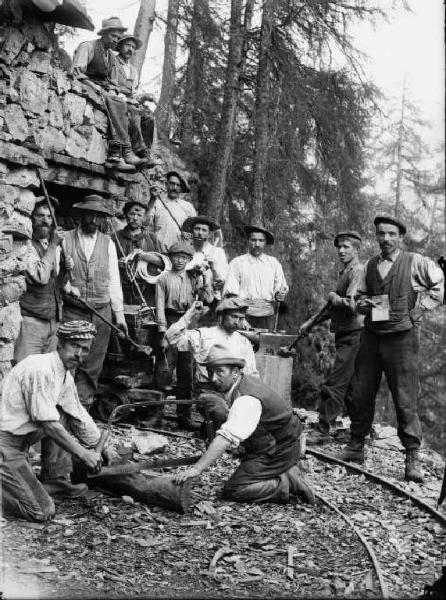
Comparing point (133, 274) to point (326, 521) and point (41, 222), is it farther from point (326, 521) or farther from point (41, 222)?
point (326, 521)

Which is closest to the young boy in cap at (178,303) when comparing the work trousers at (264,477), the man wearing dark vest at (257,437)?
the man wearing dark vest at (257,437)

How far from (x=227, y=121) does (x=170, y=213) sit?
3531 millimetres

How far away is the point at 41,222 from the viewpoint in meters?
7.30

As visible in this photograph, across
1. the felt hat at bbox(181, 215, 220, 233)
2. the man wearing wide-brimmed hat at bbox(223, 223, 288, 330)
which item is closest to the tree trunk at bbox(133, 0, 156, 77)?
the felt hat at bbox(181, 215, 220, 233)

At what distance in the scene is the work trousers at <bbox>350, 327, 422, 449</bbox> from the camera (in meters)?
7.18

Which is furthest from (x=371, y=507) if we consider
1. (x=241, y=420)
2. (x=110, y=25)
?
(x=110, y=25)

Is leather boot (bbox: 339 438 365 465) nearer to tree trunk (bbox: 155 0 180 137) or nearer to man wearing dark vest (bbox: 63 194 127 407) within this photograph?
man wearing dark vest (bbox: 63 194 127 407)

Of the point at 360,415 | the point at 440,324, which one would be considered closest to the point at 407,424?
the point at 360,415

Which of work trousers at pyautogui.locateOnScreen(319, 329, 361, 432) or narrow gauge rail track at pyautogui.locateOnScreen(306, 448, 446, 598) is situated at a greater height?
work trousers at pyautogui.locateOnScreen(319, 329, 361, 432)

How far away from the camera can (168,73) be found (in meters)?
15.6

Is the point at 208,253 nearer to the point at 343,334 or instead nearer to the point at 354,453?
the point at 343,334

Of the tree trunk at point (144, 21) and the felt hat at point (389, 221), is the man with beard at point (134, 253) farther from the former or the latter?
the tree trunk at point (144, 21)

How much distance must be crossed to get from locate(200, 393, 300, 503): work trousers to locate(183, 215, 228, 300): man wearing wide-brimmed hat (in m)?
→ 3.37

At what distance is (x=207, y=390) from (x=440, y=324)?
12449mm
